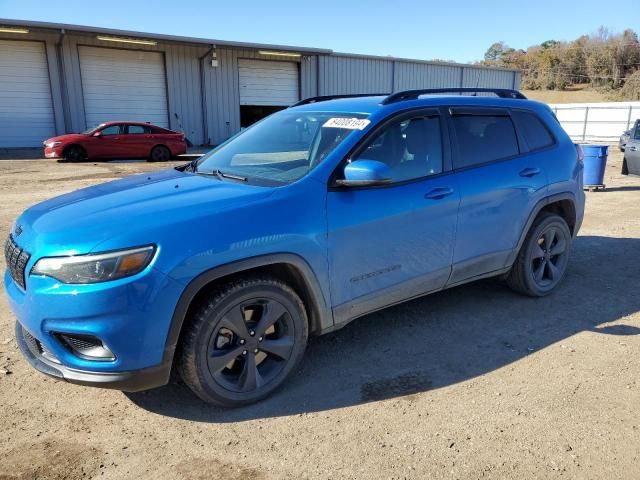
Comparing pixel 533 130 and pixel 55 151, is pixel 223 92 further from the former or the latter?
pixel 533 130

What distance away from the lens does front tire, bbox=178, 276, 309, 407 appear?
280cm

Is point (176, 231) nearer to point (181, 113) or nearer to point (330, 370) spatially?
point (330, 370)

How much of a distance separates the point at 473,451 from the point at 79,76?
2340 centimetres

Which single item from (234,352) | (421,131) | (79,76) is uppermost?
(79,76)

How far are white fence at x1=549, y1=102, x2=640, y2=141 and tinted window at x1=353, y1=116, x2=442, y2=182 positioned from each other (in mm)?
36160

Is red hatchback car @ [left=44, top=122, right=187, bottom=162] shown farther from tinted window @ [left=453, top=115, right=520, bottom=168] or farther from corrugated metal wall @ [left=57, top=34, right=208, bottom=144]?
tinted window @ [left=453, top=115, right=520, bottom=168]

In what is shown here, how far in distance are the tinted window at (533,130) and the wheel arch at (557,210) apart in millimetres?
500

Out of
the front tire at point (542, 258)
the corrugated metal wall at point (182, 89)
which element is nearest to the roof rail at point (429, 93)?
the front tire at point (542, 258)

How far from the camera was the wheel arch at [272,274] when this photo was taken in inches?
105

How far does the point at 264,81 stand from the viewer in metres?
26.7

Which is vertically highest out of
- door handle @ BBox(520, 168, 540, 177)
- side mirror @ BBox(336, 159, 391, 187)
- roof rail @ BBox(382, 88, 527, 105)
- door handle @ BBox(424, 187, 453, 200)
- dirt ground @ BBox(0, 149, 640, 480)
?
roof rail @ BBox(382, 88, 527, 105)

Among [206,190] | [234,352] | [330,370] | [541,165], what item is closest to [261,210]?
[206,190]

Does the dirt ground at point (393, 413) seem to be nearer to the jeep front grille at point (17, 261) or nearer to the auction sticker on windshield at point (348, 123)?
the jeep front grille at point (17, 261)

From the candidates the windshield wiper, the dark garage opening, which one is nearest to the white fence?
the dark garage opening
